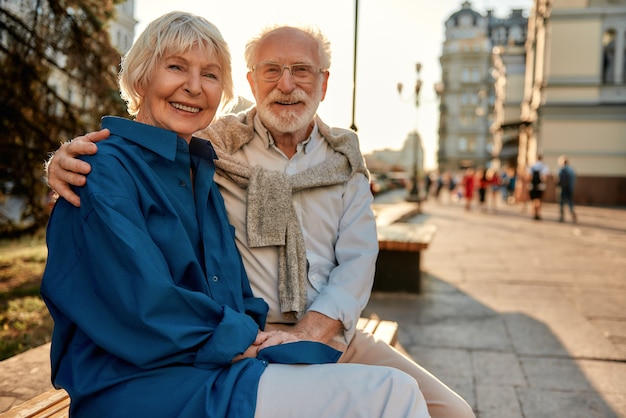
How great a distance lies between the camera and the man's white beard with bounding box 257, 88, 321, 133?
2484mm

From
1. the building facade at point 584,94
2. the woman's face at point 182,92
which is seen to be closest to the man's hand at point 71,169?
the woman's face at point 182,92

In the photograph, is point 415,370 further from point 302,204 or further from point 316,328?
point 302,204

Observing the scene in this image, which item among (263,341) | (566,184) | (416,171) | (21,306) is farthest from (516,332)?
(416,171)

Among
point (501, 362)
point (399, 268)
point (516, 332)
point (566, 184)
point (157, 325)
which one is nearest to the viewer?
point (157, 325)

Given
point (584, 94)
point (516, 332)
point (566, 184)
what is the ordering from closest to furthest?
point (516, 332) → point (566, 184) → point (584, 94)

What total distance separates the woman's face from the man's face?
0.52 metres

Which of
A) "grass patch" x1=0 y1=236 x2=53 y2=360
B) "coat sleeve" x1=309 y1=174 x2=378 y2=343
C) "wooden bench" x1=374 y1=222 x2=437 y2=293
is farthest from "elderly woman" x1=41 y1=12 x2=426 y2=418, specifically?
"wooden bench" x1=374 y1=222 x2=437 y2=293

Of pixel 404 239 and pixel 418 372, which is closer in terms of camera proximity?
pixel 418 372

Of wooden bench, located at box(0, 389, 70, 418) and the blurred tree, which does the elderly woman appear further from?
the blurred tree

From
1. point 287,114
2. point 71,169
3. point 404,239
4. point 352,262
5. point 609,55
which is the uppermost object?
point 609,55

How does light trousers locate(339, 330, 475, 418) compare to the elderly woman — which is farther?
light trousers locate(339, 330, 475, 418)

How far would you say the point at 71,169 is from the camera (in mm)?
1558

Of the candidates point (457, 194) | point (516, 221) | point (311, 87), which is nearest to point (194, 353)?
point (311, 87)

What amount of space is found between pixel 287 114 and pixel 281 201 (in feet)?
1.41
